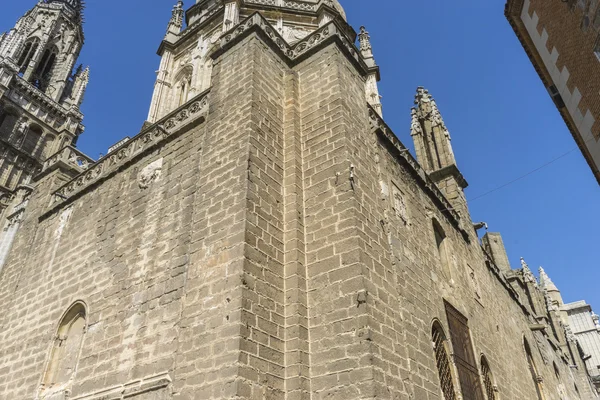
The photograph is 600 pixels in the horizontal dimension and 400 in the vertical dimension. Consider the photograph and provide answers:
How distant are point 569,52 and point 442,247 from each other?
16.2 feet

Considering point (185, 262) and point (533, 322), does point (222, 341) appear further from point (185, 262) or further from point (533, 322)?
point (533, 322)

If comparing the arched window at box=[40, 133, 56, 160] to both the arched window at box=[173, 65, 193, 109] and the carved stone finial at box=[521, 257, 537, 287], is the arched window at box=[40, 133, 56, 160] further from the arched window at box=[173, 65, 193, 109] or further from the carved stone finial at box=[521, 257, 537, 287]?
the carved stone finial at box=[521, 257, 537, 287]

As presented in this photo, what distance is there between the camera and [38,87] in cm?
3631

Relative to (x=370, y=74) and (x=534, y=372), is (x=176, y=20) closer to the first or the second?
(x=370, y=74)

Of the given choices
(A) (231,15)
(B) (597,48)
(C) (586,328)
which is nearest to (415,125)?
(A) (231,15)

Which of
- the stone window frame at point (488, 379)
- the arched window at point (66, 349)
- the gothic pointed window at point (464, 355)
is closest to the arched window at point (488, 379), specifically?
the stone window frame at point (488, 379)

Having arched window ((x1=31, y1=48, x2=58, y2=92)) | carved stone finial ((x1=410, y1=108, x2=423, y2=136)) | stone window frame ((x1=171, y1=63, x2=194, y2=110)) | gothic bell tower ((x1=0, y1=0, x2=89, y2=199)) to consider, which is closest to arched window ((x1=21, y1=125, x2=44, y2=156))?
gothic bell tower ((x1=0, y1=0, x2=89, y2=199))

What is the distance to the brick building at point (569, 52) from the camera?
749 cm

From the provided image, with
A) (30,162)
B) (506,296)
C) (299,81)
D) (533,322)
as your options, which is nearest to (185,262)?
(299,81)

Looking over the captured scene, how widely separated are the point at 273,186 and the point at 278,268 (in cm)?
132

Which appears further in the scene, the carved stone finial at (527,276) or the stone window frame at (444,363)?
the carved stone finial at (527,276)

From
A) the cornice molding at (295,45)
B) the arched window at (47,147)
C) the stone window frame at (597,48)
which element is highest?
the arched window at (47,147)

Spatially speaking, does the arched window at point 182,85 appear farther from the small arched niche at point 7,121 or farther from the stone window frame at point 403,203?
the small arched niche at point 7,121

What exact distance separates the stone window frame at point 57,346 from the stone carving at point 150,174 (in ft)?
7.83
